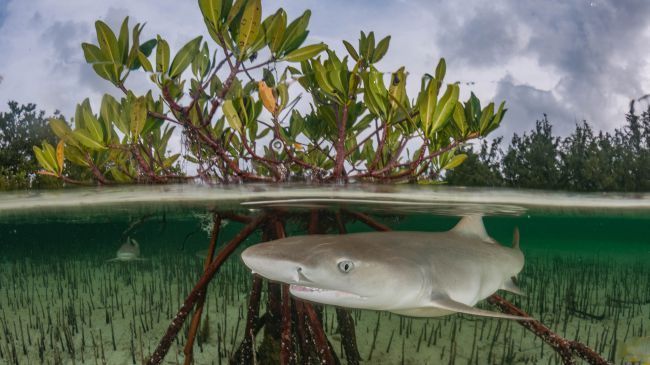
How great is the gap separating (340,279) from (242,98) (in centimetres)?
213

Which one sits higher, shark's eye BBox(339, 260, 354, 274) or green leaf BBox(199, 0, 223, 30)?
green leaf BBox(199, 0, 223, 30)

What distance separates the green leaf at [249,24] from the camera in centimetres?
343

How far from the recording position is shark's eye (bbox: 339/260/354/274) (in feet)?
8.16

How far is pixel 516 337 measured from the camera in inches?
314

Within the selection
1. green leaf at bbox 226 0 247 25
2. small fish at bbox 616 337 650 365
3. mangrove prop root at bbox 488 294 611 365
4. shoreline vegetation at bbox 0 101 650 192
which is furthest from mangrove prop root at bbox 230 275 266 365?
shoreline vegetation at bbox 0 101 650 192

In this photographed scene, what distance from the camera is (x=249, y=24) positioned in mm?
3490

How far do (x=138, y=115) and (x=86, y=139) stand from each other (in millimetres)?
522

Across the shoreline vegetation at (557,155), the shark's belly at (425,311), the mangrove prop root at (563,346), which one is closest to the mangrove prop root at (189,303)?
the shark's belly at (425,311)

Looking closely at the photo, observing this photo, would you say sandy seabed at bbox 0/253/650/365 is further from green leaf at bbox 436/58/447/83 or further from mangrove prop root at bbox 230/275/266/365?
green leaf at bbox 436/58/447/83

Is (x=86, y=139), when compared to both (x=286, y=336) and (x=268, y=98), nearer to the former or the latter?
(x=268, y=98)

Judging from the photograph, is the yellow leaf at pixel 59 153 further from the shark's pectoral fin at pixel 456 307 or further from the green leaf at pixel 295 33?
the shark's pectoral fin at pixel 456 307

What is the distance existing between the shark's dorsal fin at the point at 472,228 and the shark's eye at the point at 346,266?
1.66 meters

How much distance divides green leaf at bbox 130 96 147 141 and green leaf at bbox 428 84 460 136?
7.45 feet

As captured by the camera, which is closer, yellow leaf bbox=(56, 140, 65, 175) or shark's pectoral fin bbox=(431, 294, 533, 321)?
shark's pectoral fin bbox=(431, 294, 533, 321)
